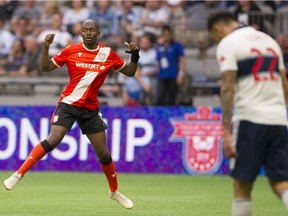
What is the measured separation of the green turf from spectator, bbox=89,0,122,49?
4.17 metres

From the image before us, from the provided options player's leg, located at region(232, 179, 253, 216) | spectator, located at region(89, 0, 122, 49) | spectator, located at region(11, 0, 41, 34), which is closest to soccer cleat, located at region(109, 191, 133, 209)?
player's leg, located at region(232, 179, 253, 216)

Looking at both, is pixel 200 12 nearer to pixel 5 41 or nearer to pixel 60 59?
pixel 5 41

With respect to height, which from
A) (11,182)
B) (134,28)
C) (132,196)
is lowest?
(132,196)

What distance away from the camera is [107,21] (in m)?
21.5

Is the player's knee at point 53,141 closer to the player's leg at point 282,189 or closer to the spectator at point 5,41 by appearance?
the player's leg at point 282,189

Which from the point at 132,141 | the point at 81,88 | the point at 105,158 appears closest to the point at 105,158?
the point at 105,158

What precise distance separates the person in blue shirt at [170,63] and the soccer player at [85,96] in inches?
281

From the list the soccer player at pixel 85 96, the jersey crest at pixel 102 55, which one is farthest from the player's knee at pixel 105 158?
the jersey crest at pixel 102 55

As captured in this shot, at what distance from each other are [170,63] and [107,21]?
265 centimetres

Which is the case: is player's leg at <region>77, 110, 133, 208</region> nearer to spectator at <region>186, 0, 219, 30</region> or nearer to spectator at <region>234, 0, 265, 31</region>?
spectator at <region>234, 0, 265, 31</region>

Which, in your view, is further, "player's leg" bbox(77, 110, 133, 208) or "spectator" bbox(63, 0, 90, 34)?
"spectator" bbox(63, 0, 90, 34)

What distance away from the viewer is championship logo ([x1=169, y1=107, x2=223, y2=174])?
1838cm

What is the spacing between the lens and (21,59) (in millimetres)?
21484

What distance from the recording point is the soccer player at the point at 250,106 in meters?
8.34
